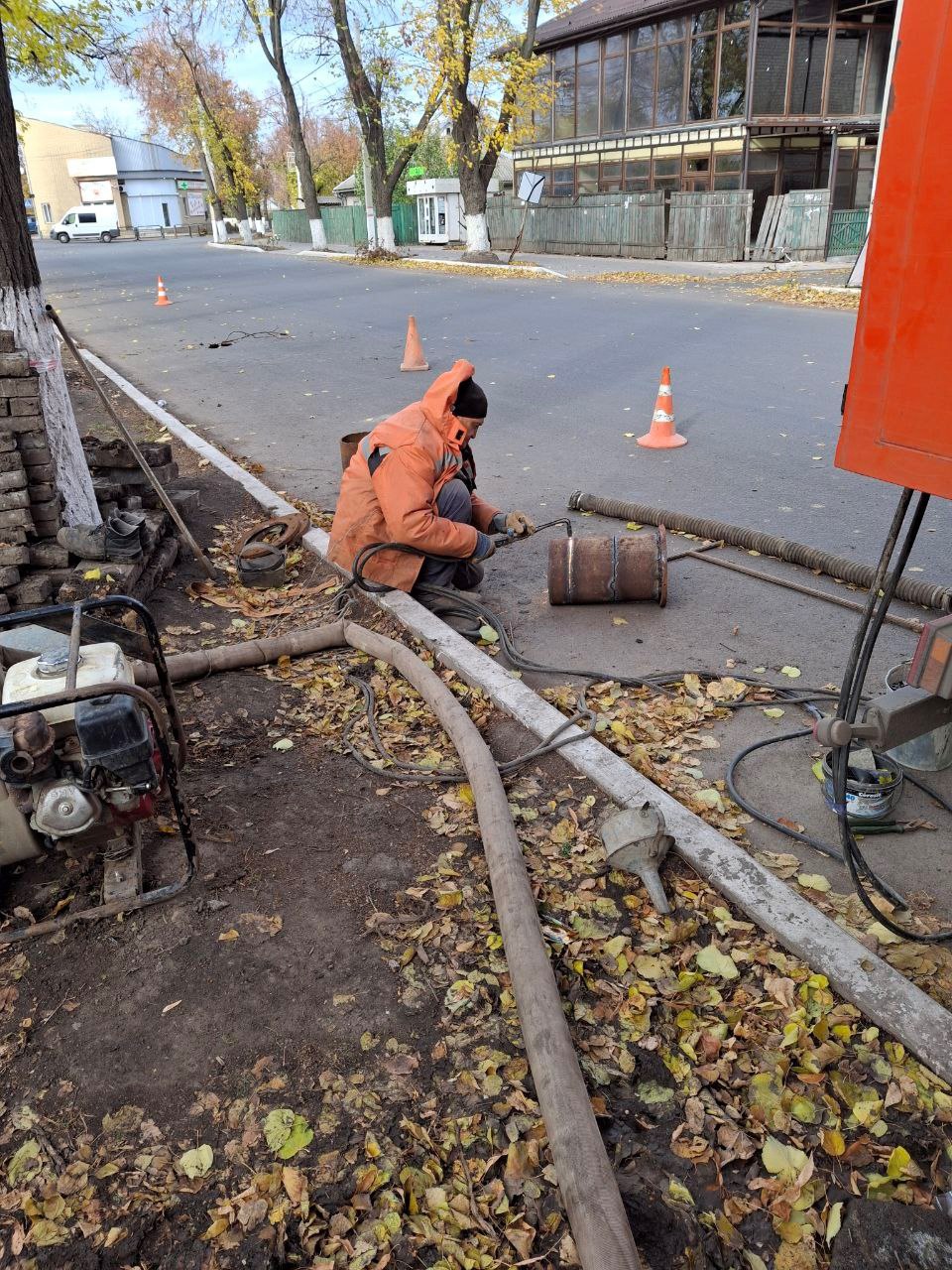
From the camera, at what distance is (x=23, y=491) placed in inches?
201

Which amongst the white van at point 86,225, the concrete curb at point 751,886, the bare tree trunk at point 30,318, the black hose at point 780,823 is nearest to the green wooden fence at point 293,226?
the white van at point 86,225

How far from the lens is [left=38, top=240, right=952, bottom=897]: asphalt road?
4.81 m

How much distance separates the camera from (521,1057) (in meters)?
2.52

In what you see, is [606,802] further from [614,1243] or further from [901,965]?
[614,1243]

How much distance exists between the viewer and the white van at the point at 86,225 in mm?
65438

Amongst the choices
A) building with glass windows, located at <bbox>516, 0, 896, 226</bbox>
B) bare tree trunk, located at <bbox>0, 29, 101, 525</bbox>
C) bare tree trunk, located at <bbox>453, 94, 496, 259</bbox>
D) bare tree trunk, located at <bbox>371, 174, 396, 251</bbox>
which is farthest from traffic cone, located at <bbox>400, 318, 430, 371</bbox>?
bare tree trunk, located at <bbox>371, 174, 396, 251</bbox>

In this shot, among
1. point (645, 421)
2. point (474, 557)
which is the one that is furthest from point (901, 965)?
point (645, 421)

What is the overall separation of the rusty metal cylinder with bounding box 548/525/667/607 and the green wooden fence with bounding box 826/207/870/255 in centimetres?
2527

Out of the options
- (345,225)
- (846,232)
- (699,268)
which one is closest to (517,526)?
(699,268)

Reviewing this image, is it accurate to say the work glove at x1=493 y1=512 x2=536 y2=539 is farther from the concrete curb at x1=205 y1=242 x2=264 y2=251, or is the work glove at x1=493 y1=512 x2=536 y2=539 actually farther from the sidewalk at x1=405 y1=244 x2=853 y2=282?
the concrete curb at x1=205 y1=242 x2=264 y2=251

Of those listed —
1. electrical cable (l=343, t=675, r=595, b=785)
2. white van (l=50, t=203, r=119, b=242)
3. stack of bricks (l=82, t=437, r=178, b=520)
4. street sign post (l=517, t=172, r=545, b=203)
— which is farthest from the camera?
white van (l=50, t=203, r=119, b=242)

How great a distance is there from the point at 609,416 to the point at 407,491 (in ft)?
17.1

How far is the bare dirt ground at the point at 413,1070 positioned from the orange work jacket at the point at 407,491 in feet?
5.77

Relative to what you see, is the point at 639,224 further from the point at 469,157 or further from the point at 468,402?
the point at 468,402
